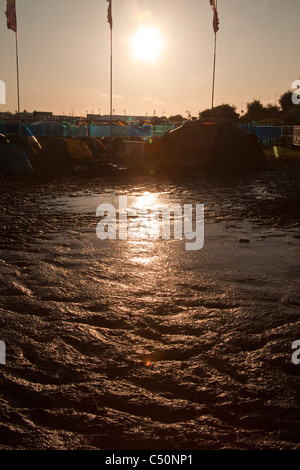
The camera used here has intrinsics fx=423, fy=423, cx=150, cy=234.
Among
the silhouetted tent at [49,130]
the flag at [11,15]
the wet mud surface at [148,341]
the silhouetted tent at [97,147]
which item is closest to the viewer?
the wet mud surface at [148,341]

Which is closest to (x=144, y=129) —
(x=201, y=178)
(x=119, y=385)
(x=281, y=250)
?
(x=201, y=178)

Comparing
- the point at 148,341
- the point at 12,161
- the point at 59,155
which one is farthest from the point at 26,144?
→ the point at 148,341

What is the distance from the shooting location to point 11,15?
27.2 metres

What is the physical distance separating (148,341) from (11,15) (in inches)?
1161

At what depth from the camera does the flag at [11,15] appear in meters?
26.6

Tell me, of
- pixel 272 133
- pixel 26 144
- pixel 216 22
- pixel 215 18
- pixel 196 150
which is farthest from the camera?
pixel 272 133

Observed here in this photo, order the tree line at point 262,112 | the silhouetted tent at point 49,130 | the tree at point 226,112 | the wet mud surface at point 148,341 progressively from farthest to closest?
the tree at point 226,112 < the tree line at point 262,112 < the silhouetted tent at point 49,130 < the wet mud surface at point 148,341

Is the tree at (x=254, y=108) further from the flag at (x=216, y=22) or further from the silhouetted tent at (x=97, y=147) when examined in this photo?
the silhouetted tent at (x=97, y=147)

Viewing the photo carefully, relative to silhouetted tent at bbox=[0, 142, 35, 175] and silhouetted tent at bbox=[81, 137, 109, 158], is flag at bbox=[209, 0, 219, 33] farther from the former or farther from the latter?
silhouetted tent at bbox=[0, 142, 35, 175]

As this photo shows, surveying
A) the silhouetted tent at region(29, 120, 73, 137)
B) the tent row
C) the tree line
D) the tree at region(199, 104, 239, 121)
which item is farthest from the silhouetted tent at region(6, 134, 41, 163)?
the tree at region(199, 104, 239, 121)

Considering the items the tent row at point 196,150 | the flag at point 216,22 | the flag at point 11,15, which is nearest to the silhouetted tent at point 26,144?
the tent row at point 196,150

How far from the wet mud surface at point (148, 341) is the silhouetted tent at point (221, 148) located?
13.3 m

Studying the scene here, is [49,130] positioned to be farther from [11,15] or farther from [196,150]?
[196,150]
